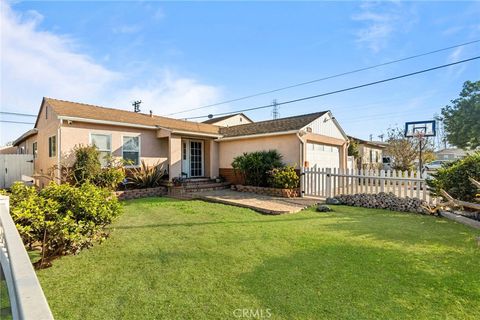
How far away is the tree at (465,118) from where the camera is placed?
69.5 feet

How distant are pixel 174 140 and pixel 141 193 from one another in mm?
2981

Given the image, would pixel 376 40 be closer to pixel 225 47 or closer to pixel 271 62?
pixel 271 62

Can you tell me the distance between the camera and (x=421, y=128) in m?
12.9

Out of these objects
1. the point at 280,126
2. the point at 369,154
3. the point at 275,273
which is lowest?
the point at 275,273

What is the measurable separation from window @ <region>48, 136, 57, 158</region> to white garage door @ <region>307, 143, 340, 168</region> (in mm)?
11427

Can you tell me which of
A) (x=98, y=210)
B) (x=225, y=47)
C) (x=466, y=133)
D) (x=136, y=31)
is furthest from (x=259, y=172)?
(x=466, y=133)

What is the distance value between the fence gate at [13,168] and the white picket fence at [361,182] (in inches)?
646

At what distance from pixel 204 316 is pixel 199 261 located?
4.43 feet

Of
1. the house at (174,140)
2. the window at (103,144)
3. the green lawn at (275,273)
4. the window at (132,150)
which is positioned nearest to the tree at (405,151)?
the house at (174,140)

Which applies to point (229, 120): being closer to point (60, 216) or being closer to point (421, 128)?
point (421, 128)

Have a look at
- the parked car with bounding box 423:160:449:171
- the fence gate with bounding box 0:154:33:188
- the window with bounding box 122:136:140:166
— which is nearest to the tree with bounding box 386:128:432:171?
the parked car with bounding box 423:160:449:171

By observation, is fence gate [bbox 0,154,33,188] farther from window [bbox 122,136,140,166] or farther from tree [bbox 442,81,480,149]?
tree [bbox 442,81,480,149]

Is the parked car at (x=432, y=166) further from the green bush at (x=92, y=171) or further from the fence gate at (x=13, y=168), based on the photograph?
the fence gate at (x=13, y=168)

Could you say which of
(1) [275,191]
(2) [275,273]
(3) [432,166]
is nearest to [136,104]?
(1) [275,191]
